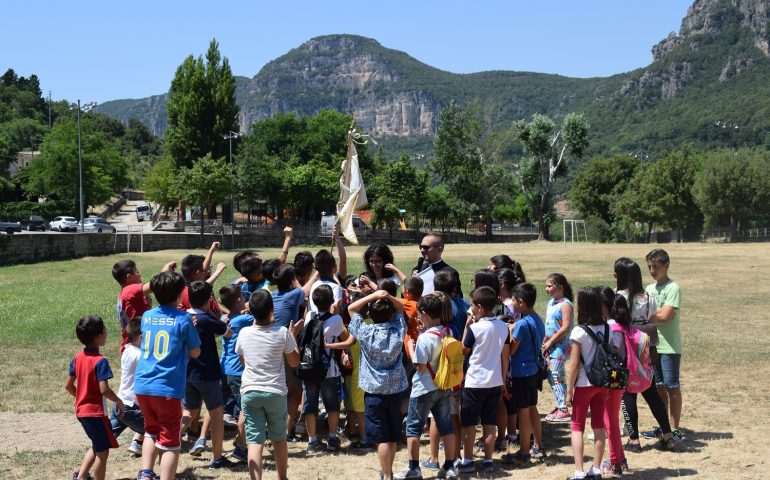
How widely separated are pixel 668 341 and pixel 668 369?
285 mm

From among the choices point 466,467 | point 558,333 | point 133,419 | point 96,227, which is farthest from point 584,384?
point 96,227

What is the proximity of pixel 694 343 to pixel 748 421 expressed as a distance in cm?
569

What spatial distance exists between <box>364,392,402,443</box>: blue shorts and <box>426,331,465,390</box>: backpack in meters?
0.39

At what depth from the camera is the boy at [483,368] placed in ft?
22.2

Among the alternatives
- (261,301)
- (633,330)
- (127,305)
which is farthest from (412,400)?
(127,305)

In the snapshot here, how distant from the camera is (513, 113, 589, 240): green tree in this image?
Result: 8044 cm

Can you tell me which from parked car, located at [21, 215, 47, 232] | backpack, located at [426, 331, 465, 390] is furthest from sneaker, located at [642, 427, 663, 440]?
parked car, located at [21, 215, 47, 232]

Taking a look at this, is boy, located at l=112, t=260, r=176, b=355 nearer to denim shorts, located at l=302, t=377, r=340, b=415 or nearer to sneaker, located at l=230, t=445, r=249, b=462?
sneaker, located at l=230, t=445, r=249, b=462

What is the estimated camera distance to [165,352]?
604 cm

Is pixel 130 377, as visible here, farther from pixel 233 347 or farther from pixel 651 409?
pixel 651 409

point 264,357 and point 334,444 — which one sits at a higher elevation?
point 264,357

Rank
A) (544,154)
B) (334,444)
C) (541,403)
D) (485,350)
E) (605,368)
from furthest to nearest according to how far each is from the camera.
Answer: (544,154)
(541,403)
(334,444)
(485,350)
(605,368)

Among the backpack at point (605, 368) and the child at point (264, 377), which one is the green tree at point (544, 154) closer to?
the backpack at point (605, 368)

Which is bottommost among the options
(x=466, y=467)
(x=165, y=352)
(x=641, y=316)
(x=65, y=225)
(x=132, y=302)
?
(x=466, y=467)
